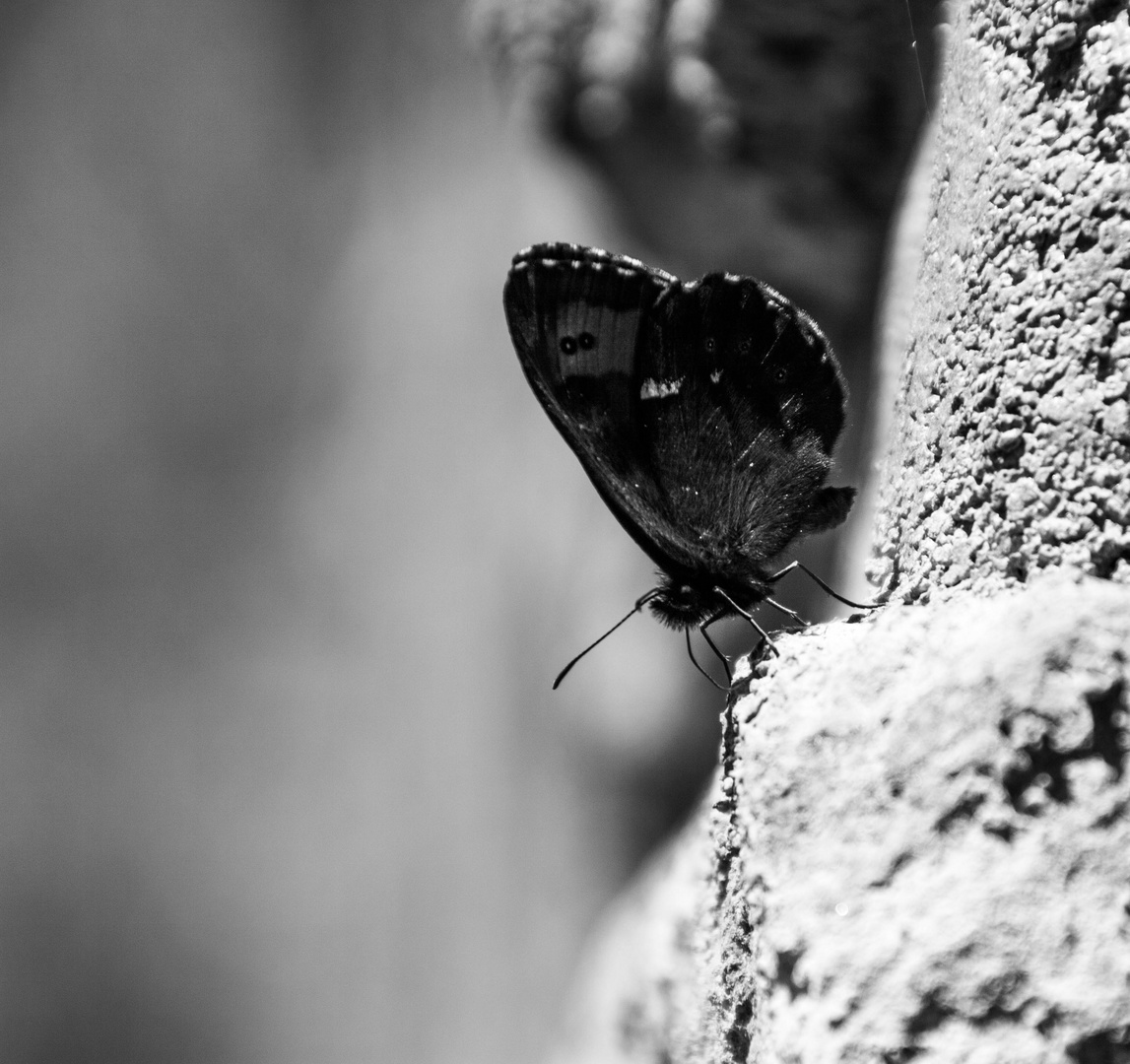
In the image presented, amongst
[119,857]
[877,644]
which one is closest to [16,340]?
[119,857]

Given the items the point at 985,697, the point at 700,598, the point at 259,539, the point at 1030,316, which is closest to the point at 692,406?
the point at 700,598

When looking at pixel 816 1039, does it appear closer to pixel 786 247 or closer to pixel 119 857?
pixel 786 247

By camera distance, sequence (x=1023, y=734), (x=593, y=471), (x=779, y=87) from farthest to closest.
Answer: (x=779, y=87), (x=593, y=471), (x=1023, y=734)

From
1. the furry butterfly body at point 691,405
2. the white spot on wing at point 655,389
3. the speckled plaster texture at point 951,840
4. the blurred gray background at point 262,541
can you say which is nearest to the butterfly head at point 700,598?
the furry butterfly body at point 691,405

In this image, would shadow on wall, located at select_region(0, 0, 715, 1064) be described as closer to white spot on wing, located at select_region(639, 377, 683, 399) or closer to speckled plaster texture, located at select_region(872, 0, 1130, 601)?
white spot on wing, located at select_region(639, 377, 683, 399)

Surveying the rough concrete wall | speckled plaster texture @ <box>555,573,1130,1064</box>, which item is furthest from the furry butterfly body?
speckled plaster texture @ <box>555,573,1130,1064</box>

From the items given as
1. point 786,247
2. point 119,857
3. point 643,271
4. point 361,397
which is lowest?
point 643,271
